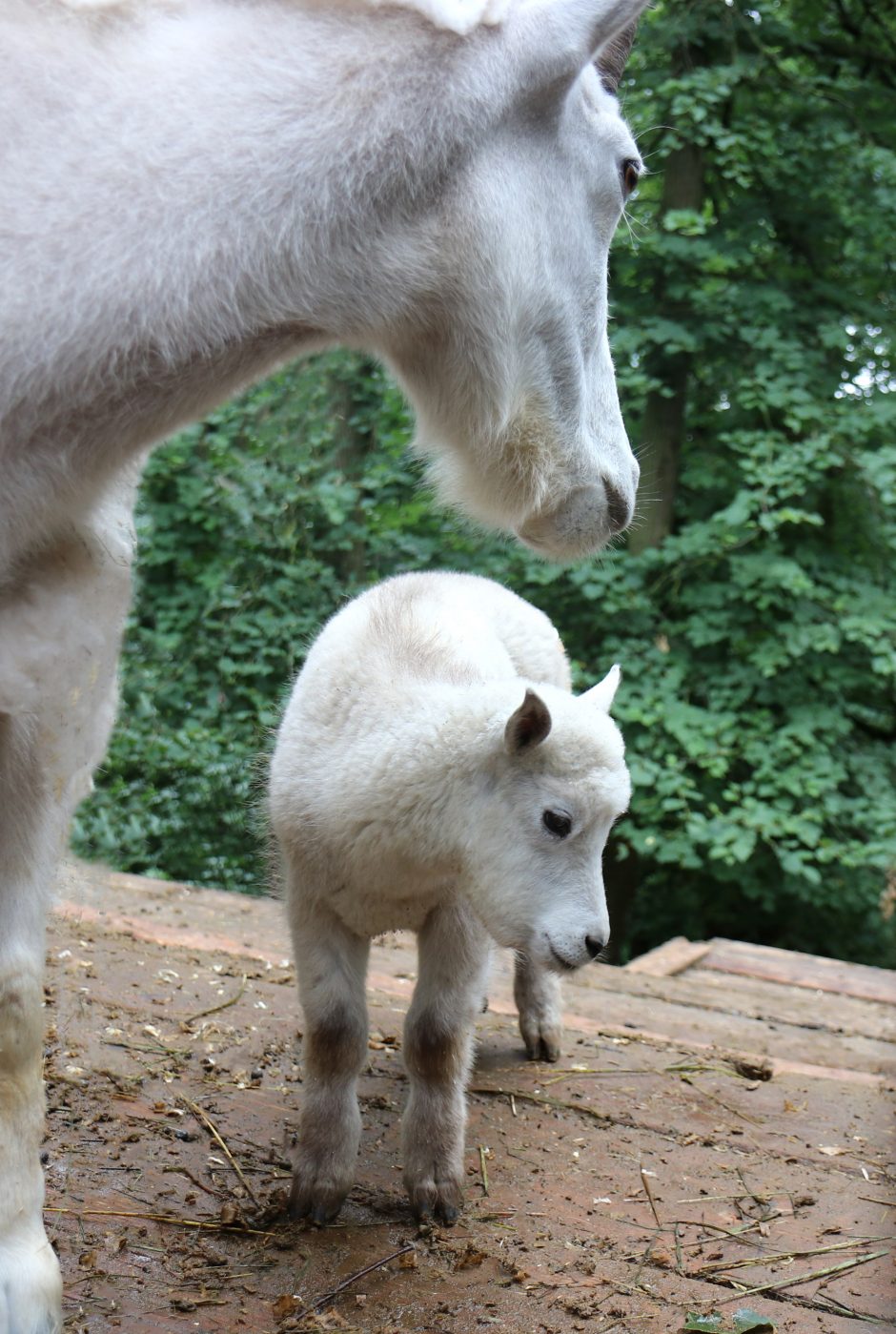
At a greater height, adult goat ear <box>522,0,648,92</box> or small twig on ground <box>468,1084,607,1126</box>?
adult goat ear <box>522,0,648,92</box>

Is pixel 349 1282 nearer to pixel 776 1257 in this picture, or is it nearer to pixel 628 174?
pixel 776 1257

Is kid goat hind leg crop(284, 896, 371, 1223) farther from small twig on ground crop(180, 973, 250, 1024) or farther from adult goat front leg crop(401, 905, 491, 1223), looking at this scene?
small twig on ground crop(180, 973, 250, 1024)

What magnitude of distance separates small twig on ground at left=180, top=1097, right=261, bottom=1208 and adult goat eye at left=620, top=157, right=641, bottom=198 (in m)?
1.91

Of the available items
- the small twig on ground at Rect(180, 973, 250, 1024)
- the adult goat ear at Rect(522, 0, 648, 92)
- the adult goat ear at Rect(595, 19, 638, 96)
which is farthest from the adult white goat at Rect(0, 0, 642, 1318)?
the small twig on ground at Rect(180, 973, 250, 1024)

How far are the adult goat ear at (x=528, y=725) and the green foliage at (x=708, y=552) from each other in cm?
372

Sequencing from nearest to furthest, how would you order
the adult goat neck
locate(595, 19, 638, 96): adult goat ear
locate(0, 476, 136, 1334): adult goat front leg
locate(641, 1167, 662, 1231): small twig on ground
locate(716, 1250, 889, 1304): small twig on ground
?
the adult goat neck
locate(0, 476, 136, 1334): adult goat front leg
locate(595, 19, 638, 96): adult goat ear
locate(716, 1250, 889, 1304): small twig on ground
locate(641, 1167, 662, 1231): small twig on ground

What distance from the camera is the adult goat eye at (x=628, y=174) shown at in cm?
213

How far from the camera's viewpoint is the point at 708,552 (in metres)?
6.89

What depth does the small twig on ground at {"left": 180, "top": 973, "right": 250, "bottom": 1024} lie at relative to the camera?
11.3 ft

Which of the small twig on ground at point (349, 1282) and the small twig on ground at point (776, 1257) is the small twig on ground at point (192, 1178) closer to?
the small twig on ground at point (349, 1282)

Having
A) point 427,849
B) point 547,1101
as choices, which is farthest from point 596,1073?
point 427,849

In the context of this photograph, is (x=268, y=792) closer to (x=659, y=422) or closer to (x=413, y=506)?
(x=413, y=506)

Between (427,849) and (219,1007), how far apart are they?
1260 millimetres

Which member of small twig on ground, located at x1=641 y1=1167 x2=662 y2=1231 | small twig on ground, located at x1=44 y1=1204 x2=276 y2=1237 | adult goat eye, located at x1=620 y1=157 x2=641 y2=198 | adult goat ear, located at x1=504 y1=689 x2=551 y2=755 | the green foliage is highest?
adult goat eye, located at x1=620 y1=157 x2=641 y2=198
